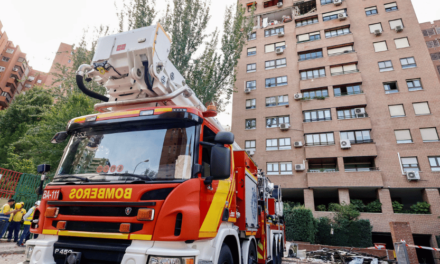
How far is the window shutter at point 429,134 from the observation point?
2083 centimetres

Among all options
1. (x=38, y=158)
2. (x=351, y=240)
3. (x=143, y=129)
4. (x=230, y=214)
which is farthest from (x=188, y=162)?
(x=351, y=240)

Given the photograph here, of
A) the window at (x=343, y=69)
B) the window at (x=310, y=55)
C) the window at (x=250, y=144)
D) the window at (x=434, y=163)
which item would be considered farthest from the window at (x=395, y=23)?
the window at (x=250, y=144)

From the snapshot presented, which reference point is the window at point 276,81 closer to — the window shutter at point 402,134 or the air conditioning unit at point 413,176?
the window shutter at point 402,134

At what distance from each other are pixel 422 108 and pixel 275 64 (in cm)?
1556

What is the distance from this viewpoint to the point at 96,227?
266cm

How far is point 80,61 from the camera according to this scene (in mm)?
16500

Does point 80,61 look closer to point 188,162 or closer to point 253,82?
point 188,162

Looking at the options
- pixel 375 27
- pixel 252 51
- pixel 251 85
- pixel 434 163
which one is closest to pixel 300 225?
pixel 434 163

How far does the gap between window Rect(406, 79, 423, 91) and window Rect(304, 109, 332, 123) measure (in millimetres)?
7687

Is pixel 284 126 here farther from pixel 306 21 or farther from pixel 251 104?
pixel 306 21

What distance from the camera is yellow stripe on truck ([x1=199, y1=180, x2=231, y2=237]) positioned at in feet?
9.19

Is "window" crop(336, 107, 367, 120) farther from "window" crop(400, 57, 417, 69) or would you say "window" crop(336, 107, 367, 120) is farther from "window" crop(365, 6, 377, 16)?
"window" crop(365, 6, 377, 16)

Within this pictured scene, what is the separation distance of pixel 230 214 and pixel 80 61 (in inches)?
685

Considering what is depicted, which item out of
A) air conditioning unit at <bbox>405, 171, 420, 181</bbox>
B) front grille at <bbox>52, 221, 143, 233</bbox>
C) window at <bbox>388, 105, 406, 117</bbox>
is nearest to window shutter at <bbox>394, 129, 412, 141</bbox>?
window at <bbox>388, 105, 406, 117</bbox>
